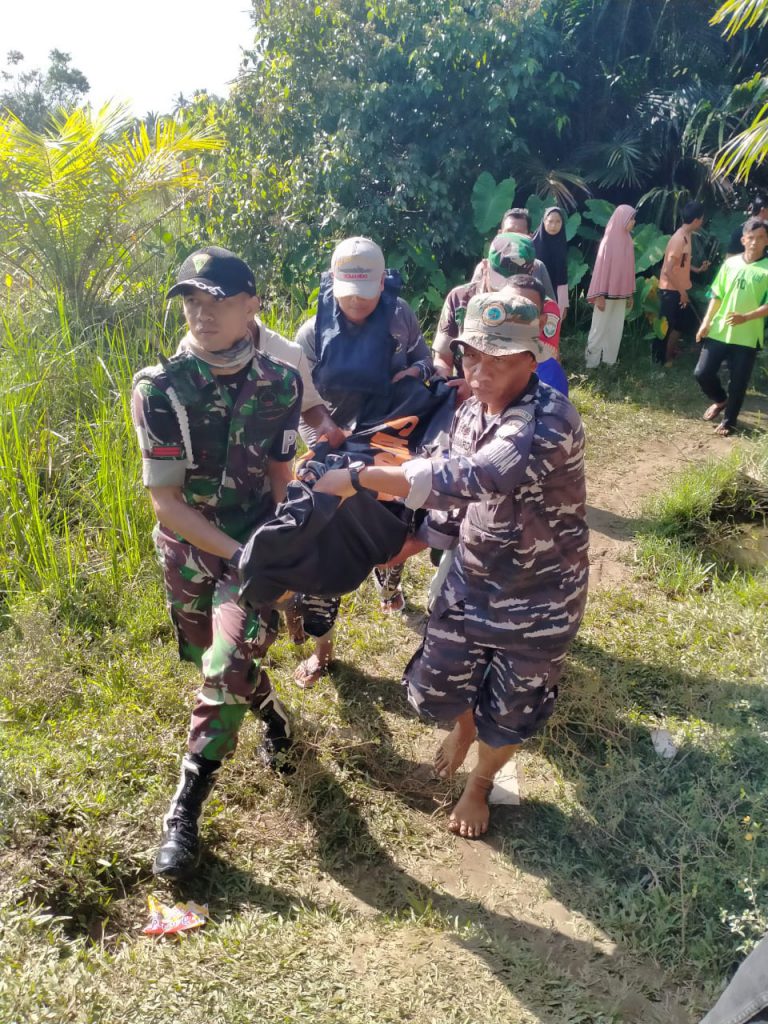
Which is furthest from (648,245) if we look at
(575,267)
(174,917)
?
(174,917)

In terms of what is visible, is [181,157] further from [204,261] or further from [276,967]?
[276,967]

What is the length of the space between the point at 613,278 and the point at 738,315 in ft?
6.44

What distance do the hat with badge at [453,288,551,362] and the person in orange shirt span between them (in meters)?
6.38

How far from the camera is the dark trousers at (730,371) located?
6320 mm

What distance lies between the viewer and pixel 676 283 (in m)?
7.80

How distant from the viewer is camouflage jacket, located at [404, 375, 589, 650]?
6.82 ft

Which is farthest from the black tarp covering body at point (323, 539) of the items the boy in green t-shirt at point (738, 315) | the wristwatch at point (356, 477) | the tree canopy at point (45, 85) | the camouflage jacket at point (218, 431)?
the tree canopy at point (45, 85)

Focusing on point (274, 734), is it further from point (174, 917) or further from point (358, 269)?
point (358, 269)

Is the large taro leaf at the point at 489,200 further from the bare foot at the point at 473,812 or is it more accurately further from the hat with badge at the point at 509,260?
the bare foot at the point at 473,812

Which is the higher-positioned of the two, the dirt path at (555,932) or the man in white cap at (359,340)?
the man in white cap at (359,340)

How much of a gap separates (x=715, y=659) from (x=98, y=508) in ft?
10.3

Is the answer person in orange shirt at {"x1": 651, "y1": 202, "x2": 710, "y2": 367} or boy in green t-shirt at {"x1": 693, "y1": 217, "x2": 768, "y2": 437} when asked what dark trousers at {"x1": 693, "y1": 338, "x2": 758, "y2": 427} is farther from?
person in orange shirt at {"x1": 651, "y1": 202, "x2": 710, "y2": 367}

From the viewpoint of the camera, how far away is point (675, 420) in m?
7.02

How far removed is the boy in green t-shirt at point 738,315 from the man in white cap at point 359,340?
3956 millimetres
